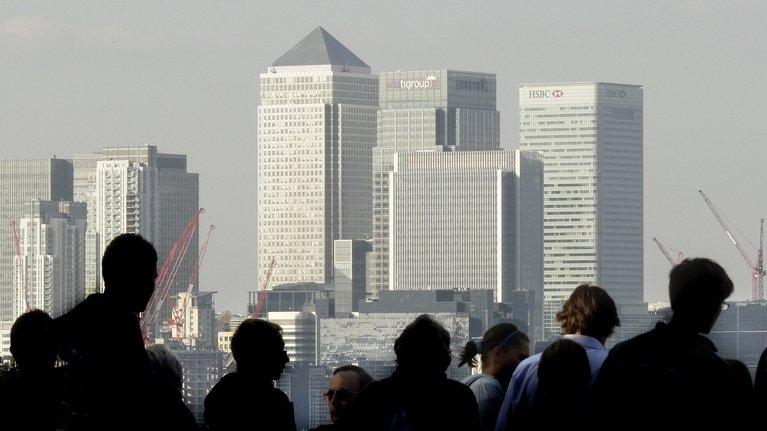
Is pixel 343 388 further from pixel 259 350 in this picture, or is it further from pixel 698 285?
pixel 698 285

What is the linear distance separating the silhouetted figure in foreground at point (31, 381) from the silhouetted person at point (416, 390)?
1346 millimetres

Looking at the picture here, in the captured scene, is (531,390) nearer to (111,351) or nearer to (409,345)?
(409,345)

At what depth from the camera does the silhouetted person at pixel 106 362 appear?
25.5 feet

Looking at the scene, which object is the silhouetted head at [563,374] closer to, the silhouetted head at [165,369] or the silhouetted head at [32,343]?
the silhouetted head at [165,369]

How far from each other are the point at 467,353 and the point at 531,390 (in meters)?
1.41

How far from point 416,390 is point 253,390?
0.68 metres

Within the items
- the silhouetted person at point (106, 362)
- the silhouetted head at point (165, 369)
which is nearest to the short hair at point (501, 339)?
the silhouetted head at point (165, 369)

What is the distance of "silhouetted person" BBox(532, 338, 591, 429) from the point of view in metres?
9.09

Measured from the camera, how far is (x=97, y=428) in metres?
7.80

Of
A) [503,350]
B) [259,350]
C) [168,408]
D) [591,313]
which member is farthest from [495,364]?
[168,408]

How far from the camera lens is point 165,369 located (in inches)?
319

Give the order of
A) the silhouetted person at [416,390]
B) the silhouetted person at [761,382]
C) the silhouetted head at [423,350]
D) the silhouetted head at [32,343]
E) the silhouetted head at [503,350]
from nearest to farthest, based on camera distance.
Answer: the silhouetted person at [761,382] < the silhouetted head at [32,343] < the silhouetted person at [416,390] < the silhouetted head at [423,350] < the silhouetted head at [503,350]

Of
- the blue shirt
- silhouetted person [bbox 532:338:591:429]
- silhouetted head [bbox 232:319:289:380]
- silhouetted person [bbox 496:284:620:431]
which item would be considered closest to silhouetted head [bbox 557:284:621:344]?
silhouetted person [bbox 496:284:620:431]

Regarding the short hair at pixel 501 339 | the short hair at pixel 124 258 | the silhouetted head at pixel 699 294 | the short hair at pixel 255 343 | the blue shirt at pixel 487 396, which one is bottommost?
the blue shirt at pixel 487 396
